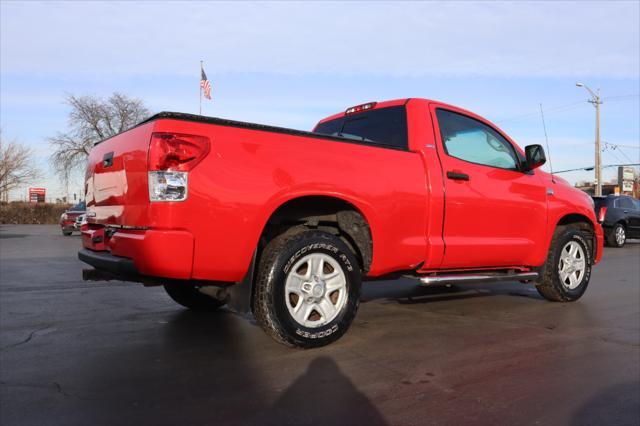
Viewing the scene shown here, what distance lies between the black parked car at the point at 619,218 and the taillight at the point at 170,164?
51.5 feet

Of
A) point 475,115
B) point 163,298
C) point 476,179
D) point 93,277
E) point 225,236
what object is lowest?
point 163,298

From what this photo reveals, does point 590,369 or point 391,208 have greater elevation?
point 391,208

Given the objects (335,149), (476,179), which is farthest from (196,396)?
(476,179)

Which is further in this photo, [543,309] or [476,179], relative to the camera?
[543,309]

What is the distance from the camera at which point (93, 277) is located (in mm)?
4059

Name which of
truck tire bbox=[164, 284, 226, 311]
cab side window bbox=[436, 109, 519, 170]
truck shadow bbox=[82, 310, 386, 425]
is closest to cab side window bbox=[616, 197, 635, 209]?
cab side window bbox=[436, 109, 519, 170]

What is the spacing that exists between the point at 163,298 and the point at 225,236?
10.7ft

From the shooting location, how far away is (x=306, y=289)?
386 centimetres

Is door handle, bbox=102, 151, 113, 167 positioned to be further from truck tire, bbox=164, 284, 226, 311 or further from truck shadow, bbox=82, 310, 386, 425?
truck tire, bbox=164, 284, 226, 311

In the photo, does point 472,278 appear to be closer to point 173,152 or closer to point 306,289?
point 306,289

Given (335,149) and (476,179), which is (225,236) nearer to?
(335,149)

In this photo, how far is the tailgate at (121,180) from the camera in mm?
3465

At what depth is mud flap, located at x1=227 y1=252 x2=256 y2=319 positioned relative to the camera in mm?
3674

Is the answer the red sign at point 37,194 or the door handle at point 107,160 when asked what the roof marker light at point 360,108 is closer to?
the door handle at point 107,160
